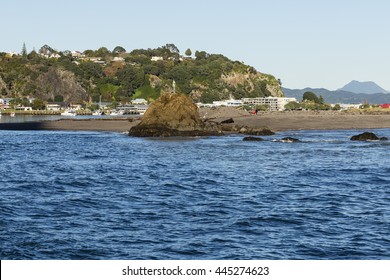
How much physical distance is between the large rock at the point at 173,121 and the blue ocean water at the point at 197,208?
129ft

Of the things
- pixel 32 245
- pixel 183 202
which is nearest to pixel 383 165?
pixel 183 202

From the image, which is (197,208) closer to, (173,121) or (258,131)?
(173,121)

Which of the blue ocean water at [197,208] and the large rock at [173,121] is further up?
the large rock at [173,121]

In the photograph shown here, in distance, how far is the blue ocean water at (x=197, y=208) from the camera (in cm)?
2494

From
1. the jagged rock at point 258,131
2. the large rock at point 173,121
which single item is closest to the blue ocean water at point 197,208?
the large rock at point 173,121

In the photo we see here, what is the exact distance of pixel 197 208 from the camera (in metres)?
33.6

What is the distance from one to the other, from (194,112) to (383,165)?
177 feet

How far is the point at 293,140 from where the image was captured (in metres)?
87.6

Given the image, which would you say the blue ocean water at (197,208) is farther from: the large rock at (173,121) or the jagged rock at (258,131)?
the jagged rock at (258,131)

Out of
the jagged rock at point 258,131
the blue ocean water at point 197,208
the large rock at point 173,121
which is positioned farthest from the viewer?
the jagged rock at point 258,131

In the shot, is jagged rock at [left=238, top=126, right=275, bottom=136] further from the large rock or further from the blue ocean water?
the blue ocean water

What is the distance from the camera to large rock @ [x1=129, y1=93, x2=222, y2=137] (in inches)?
4036

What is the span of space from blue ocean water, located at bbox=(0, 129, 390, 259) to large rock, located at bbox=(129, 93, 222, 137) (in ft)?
129

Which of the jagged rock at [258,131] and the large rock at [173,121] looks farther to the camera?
the jagged rock at [258,131]
